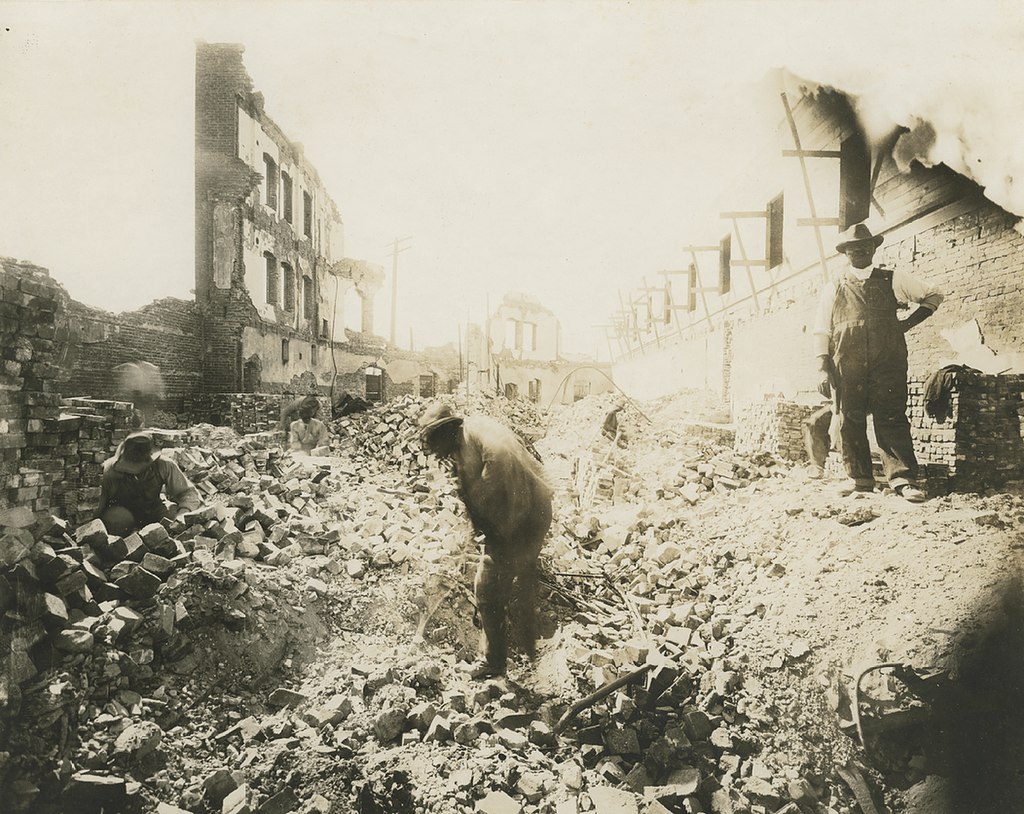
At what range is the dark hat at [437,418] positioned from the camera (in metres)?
3.04

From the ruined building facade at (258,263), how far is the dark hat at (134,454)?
312cm

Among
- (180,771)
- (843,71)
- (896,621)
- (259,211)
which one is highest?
(259,211)

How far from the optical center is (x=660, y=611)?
349 centimetres

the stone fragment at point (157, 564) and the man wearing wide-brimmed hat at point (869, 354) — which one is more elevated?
the man wearing wide-brimmed hat at point (869, 354)

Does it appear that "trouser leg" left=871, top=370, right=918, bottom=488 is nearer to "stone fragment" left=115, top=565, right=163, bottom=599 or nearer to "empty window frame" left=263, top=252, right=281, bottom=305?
"stone fragment" left=115, top=565, right=163, bottom=599

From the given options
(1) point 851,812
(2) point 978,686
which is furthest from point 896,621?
(1) point 851,812

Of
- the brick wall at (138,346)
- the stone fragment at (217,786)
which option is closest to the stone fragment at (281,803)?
the stone fragment at (217,786)

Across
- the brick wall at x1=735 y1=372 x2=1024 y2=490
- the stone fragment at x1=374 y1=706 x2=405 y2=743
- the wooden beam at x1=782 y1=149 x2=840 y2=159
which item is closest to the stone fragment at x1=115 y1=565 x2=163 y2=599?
the stone fragment at x1=374 y1=706 x2=405 y2=743

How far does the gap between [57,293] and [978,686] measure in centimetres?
610

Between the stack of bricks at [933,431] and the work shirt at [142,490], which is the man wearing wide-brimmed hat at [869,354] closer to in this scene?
the stack of bricks at [933,431]

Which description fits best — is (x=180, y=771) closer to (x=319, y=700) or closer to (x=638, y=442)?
(x=319, y=700)

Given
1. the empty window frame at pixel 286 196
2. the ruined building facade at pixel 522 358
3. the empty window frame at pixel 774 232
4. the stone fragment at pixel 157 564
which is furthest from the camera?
the ruined building facade at pixel 522 358

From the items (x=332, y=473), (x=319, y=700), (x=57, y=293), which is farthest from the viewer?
(x=332, y=473)

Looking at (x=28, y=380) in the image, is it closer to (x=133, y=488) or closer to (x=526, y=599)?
(x=133, y=488)
